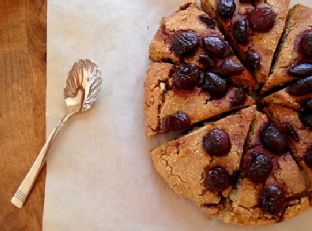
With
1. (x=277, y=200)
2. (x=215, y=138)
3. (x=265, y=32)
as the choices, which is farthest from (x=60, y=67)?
(x=277, y=200)

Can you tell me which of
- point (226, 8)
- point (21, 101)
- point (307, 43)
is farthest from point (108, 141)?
point (307, 43)

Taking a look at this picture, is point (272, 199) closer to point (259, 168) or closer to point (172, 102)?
point (259, 168)

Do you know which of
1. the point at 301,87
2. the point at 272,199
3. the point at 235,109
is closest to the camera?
the point at 272,199

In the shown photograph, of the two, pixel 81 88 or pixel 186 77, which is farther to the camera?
pixel 81 88

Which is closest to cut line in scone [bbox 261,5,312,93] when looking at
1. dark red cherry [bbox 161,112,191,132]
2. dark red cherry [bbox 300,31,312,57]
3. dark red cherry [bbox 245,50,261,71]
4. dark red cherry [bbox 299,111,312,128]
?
dark red cherry [bbox 300,31,312,57]

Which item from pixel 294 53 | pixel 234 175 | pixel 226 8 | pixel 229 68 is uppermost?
pixel 226 8

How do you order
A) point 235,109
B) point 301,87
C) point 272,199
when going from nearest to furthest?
Result: point 272,199, point 301,87, point 235,109

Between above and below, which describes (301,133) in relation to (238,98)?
below
